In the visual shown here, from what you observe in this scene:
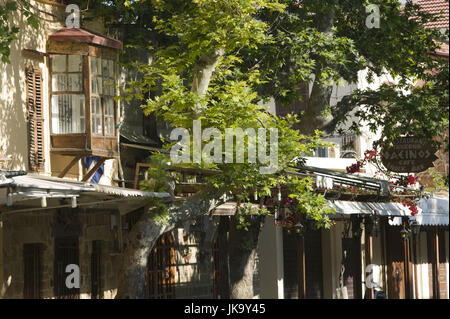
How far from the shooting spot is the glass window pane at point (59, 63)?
20.5 metres

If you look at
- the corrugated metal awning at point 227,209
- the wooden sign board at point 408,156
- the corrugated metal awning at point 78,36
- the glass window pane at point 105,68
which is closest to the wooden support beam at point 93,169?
the glass window pane at point 105,68

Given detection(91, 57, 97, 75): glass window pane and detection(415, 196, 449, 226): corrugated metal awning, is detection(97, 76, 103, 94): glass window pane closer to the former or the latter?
detection(91, 57, 97, 75): glass window pane

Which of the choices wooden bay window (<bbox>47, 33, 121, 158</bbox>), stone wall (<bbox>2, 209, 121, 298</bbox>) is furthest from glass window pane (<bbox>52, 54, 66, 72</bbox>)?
stone wall (<bbox>2, 209, 121, 298</bbox>)

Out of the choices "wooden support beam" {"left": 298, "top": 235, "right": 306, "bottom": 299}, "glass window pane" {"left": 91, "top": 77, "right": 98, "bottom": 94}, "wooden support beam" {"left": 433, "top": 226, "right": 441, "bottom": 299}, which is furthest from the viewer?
"wooden support beam" {"left": 433, "top": 226, "right": 441, "bottom": 299}

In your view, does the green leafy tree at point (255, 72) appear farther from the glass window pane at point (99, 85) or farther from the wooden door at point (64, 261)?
the wooden door at point (64, 261)

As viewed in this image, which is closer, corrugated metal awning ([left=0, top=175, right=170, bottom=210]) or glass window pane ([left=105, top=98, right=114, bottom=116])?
corrugated metal awning ([left=0, top=175, right=170, bottom=210])

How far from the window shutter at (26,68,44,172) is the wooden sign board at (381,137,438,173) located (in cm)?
945

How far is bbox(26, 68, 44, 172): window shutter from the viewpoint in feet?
65.0

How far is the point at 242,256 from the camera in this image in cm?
2270

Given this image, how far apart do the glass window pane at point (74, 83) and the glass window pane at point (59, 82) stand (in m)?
0.12

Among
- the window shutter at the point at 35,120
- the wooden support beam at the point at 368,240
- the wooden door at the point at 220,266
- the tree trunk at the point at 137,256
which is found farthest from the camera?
the wooden door at the point at 220,266

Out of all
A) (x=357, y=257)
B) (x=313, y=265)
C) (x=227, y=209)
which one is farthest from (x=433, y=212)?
(x=227, y=209)

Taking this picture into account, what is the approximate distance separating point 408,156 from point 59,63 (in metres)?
9.69
